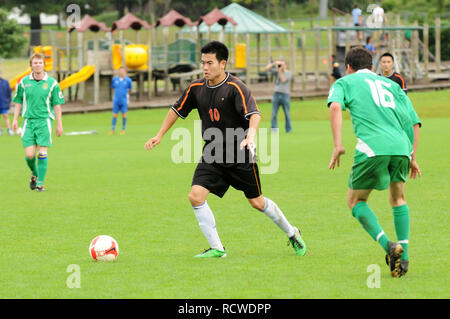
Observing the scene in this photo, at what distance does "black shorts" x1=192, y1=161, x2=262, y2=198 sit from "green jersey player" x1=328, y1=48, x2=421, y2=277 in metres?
1.20

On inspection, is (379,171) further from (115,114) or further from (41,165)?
(115,114)

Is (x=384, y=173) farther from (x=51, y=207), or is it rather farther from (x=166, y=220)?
(x=51, y=207)

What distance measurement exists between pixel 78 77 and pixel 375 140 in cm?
3172

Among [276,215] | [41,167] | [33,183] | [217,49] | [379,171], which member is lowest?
[33,183]

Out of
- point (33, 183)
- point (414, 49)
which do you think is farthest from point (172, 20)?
point (33, 183)

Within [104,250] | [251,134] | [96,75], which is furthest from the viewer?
[96,75]

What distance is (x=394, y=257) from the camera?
6.82m

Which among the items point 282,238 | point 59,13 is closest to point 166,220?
point 282,238

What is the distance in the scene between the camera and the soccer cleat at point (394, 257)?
677cm

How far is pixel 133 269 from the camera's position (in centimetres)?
751

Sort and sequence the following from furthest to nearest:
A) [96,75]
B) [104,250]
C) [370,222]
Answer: [96,75]
[104,250]
[370,222]

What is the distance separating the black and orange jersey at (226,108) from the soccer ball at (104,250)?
1334 millimetres

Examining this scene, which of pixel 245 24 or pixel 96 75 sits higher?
pixel 245 24

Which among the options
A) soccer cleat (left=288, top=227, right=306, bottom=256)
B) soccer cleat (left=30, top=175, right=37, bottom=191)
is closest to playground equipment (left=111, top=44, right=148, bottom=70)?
soccer cleat (left=30, top=175, right=37, bottom=191)
